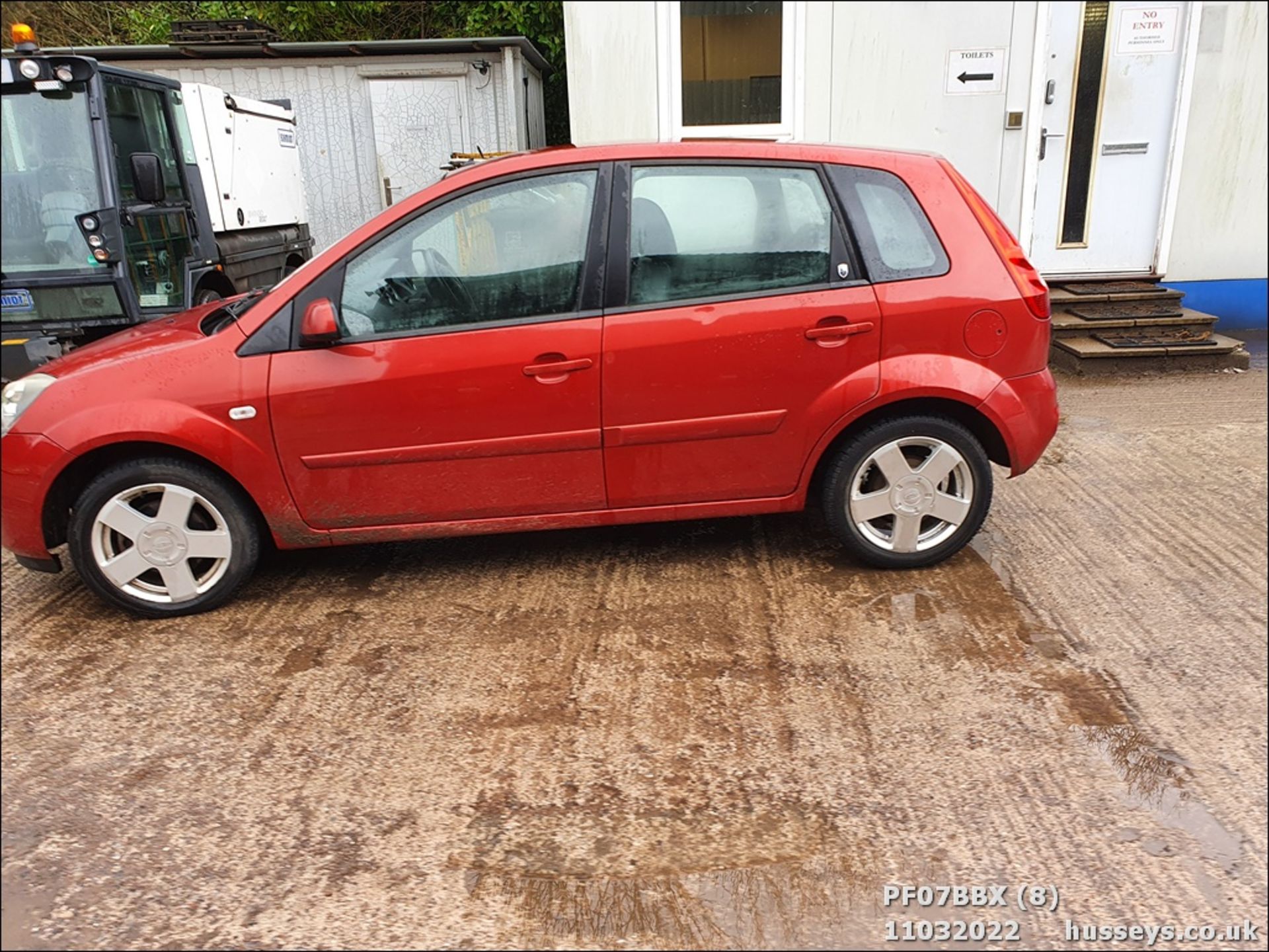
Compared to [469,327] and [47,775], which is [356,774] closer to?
[47,775]

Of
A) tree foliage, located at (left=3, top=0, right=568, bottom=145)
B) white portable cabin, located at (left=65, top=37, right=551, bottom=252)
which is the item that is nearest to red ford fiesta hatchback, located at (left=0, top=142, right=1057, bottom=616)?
white portable cabin, located at (left=65, top=37, right=551, bottom=252)

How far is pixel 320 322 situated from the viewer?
3.40 meters

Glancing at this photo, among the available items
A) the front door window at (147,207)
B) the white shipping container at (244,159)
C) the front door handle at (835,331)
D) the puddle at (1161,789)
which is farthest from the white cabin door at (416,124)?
the puddle at (1161,789)

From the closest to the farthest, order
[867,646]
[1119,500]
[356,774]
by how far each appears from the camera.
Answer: [356,774] → [867,646] → [1119,500]

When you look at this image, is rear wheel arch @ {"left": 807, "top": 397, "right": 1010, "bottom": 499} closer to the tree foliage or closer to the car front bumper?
the car front bumper

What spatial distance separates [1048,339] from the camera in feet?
12.3

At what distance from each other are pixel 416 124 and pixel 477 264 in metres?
7.89

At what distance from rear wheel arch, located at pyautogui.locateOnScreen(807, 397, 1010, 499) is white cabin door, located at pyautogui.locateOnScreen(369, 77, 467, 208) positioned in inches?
316

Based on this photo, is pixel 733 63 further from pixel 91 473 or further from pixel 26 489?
pixel 26 489

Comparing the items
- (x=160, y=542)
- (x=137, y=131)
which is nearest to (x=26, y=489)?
(x=160, y=542)

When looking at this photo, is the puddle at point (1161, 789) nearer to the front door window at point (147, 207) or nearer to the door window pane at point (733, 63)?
the door window pane at point (733, 63)

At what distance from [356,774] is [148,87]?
6.14 m

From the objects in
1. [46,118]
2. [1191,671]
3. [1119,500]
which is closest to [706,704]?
[1191,671]

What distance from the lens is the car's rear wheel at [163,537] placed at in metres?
3.54
